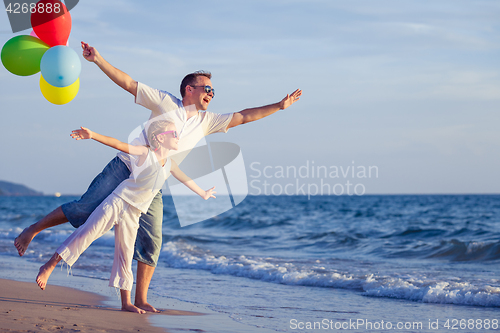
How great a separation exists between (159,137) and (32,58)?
141cm

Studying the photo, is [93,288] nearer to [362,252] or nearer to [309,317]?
[309,317]

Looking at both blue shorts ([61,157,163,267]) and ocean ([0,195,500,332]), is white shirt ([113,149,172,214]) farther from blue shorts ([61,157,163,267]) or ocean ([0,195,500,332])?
ocean ([0,195,500,332])

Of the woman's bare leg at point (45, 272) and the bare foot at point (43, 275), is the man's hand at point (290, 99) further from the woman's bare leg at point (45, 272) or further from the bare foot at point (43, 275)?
the bare foot at point (43, 275)

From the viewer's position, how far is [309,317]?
4.68m

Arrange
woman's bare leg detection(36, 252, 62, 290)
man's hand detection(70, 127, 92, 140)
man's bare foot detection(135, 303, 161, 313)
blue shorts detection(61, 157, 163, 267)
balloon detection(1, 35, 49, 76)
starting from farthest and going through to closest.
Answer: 1. man's bare foot detection(135, 303, 161, 313)
2. balloon detection(1, 35, 49, 76)
3. blue shorts detection(61, 157, 163, 267)
4. woman's bare leg detection(36, 252, 62, 290)
5. man's hand detection(70, 127, 92, 140)

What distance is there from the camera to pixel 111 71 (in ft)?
11.9

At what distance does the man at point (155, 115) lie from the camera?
3914 mm

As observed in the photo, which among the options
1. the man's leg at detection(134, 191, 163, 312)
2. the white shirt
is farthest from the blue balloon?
the man's leg at detection(134, 191, 163, 312)

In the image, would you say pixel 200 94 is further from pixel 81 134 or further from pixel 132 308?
pixel 132 308

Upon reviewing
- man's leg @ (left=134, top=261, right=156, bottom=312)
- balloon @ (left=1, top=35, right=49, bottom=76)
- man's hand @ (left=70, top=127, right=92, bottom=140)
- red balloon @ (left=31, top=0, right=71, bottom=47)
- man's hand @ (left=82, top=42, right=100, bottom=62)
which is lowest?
man's leg @ (left=134, top=261, right=156, bottom=312)

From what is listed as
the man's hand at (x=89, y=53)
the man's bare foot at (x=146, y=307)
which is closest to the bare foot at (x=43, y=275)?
the man's bare foot at (x=146, y=307)

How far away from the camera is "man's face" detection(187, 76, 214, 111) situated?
403cm

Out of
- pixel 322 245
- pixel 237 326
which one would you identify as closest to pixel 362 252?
pixel 322 245

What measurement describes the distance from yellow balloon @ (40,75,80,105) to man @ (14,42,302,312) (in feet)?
2.70
